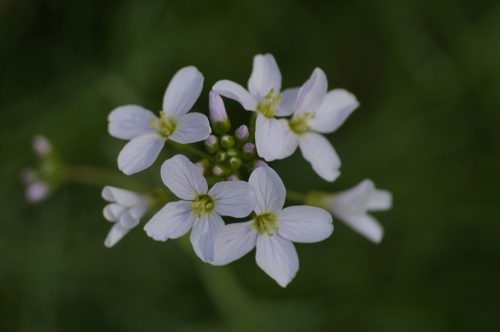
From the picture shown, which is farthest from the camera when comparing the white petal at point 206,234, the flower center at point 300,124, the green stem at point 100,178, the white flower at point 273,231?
the green stem at point 100,178

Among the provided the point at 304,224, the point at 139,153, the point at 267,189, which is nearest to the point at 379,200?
the point at 304,224

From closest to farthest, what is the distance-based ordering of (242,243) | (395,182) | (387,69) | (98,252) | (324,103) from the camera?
(242,243)
(324,103)
(98,252)
(395,182)
(387,69)

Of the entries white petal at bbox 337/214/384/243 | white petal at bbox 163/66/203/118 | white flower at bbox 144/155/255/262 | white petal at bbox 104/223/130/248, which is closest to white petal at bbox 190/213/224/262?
white flower at bbox 144/155/255/262

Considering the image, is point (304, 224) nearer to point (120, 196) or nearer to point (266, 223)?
point (266, 223)

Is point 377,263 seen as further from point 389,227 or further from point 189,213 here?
point 189,213

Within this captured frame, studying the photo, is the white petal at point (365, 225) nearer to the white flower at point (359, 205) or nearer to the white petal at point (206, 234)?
the white flower at point (359, 205)

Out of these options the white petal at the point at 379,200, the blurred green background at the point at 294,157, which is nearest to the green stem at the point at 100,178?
the blurred green background at the point at 294,157

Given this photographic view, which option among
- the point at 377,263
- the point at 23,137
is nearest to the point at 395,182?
the point at 377,263
